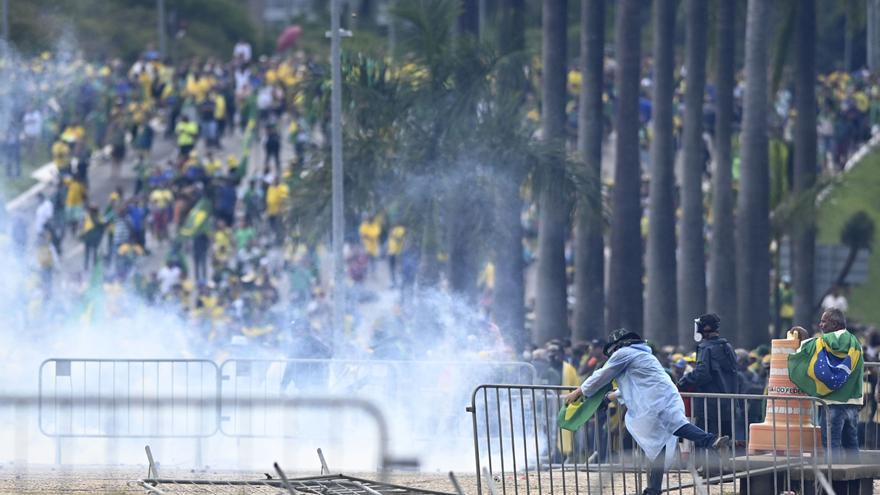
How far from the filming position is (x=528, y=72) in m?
27.7

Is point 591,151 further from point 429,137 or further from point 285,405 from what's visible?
point 285,405

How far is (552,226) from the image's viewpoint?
29422mm

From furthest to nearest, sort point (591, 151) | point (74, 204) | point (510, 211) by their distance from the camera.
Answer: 1. point (74, 204)
2. point (591, 151)
3. point (510, 211)

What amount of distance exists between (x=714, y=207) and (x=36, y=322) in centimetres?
1066

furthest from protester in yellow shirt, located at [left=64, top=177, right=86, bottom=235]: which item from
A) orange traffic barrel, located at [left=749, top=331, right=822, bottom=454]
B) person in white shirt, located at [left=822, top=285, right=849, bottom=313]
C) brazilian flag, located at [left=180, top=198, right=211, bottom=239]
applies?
orange traffic barrel, located at [left=749, top=331, right=822, bottom=454]

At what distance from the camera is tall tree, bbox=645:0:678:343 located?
30953 millimetres

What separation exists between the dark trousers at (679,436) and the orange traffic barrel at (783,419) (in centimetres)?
56

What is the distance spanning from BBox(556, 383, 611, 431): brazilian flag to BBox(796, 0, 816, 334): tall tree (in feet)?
71.5

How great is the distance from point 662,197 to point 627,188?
0.91 m

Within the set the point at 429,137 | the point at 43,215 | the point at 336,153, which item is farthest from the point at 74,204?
the point at 336,153

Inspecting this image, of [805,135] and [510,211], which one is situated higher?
[805,135]

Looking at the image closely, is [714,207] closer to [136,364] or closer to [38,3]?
[136,364]

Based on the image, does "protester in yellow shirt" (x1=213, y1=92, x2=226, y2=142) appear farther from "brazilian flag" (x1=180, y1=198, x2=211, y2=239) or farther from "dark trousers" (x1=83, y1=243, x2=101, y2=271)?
"dark trousers" (x1=83, y1=243, x2=101, y2=271)

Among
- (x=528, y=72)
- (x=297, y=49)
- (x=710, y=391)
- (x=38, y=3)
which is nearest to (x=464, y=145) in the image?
(x=528, y=72)
